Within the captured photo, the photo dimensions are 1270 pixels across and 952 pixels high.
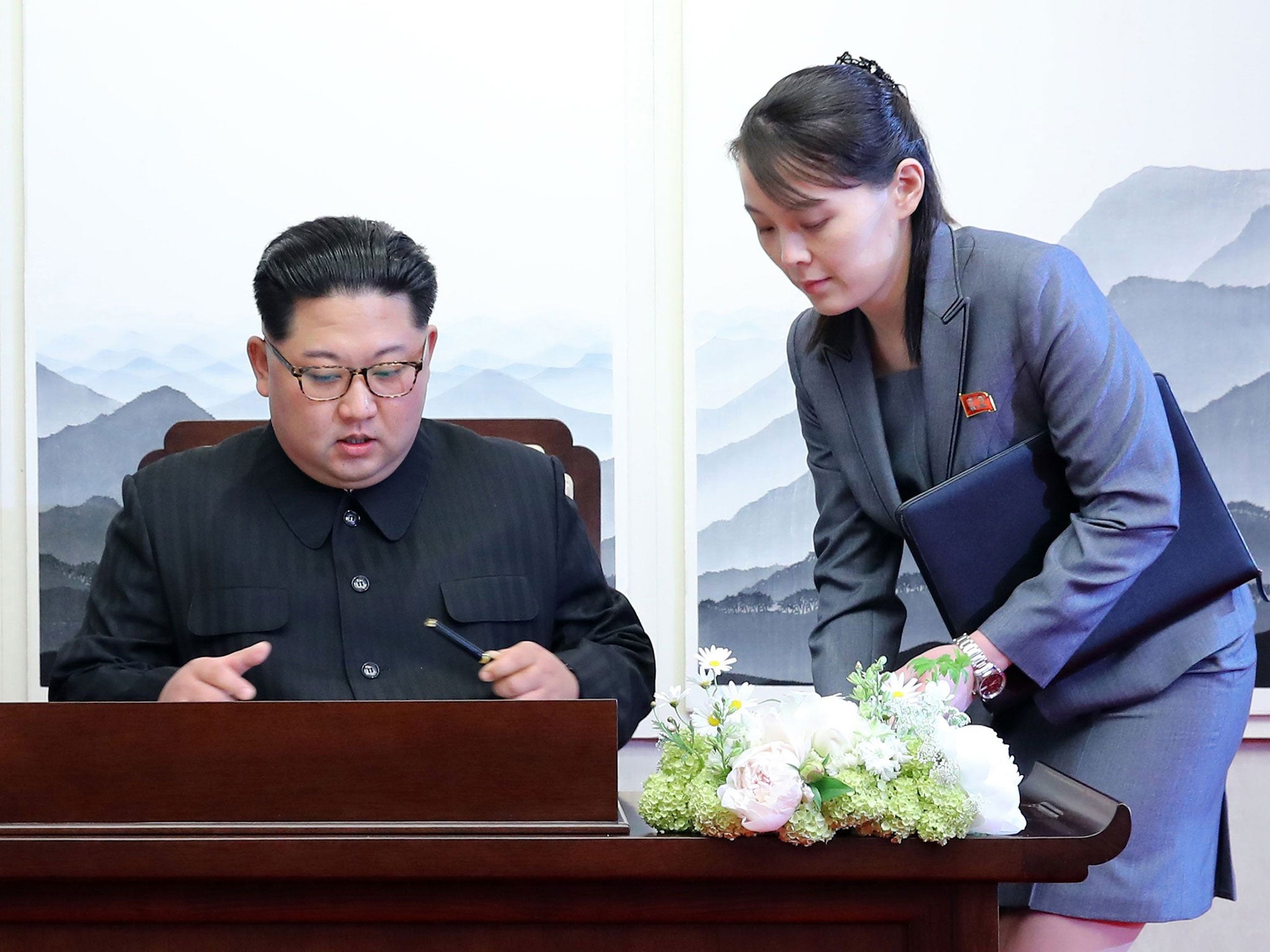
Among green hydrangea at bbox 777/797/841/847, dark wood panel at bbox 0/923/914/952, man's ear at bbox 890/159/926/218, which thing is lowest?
dark wood panel at bbox 0/923/914/952

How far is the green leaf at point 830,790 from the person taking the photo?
3.42 feet

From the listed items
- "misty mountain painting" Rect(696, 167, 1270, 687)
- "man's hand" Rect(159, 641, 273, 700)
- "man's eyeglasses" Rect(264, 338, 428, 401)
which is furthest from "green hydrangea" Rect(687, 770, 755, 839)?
"misty mountain painting" Rect(696, 167, 1270, 687)

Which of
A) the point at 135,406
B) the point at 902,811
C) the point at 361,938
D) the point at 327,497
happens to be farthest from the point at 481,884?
the point at 135,406

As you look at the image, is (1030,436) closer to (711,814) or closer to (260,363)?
(711,814)

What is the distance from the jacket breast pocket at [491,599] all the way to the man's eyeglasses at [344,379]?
0.92 ft

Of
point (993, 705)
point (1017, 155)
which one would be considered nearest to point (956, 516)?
point (993, 705)

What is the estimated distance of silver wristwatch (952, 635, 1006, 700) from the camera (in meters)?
1.47

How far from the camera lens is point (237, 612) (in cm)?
168

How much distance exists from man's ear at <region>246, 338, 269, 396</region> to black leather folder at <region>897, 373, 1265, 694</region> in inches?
33.2

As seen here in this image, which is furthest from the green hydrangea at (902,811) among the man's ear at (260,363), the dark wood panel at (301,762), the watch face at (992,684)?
the man's ear at (260,363)

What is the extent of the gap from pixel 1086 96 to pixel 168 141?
195 centimetres

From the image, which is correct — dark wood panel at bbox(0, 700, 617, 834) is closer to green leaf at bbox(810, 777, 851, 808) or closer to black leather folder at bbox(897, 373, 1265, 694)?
green leaf at bbox(810, 777, 851, 808)

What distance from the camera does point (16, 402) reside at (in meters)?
2.69

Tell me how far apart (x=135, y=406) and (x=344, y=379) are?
4.12 feet
